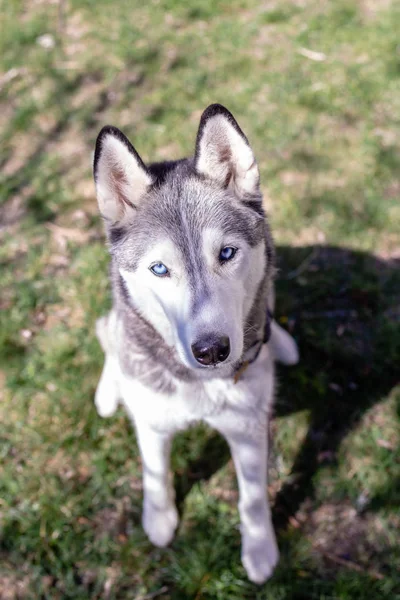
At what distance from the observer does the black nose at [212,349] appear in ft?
6.42

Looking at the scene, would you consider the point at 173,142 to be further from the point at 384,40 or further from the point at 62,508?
the point at 62,508

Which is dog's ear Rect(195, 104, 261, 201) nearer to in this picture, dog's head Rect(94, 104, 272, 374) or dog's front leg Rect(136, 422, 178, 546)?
dog's head Rect(94, 104, 272, 374)

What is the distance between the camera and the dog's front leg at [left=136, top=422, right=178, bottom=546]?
2846 mm

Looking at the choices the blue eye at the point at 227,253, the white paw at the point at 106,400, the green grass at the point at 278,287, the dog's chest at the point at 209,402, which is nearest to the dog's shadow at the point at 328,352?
the green grass at the point at 278,287

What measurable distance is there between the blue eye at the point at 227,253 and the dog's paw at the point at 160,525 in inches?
64.6

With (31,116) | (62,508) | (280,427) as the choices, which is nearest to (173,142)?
(31,116)

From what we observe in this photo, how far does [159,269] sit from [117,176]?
0.48 meters

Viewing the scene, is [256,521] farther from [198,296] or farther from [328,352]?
[198,296]

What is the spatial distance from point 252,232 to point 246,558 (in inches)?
71.4

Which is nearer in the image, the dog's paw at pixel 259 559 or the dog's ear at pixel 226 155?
the dog's ear at pixel 226 155

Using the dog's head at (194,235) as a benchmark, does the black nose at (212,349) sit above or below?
below

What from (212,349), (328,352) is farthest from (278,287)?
(212,349)

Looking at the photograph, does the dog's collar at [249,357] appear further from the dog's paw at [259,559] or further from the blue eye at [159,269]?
the dog's paw at [259,559]

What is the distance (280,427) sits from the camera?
3395 mm
